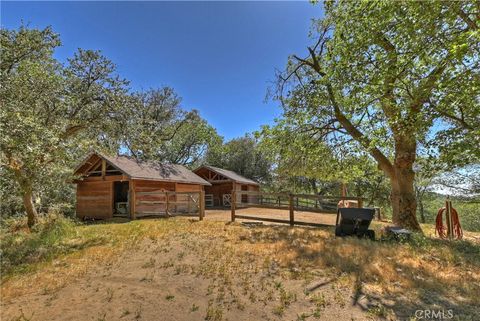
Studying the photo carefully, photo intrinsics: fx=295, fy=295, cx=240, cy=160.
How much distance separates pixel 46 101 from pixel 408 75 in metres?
12.2

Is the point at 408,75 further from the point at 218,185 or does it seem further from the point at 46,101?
the point at 218,185

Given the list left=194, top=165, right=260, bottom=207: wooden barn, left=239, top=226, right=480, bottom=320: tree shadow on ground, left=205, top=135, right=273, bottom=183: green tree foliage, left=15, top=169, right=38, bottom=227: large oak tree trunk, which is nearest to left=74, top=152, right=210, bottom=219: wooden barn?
left=15, top=169, right=38, bottom=227: large oak tree trunk

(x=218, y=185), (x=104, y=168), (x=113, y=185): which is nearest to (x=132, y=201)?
(x=113, y=185)

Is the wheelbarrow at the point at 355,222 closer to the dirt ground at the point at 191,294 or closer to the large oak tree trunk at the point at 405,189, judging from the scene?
the large oak tree trunk at the point at 405,189

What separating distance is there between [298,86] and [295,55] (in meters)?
1.45

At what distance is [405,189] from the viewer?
445 inches

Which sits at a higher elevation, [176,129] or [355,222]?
[176,129]

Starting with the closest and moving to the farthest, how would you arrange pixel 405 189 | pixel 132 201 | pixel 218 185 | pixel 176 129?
pixel 405 189, pixel 132 201, pixel 218 185, pixel 176 129

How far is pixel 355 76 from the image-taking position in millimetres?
8672

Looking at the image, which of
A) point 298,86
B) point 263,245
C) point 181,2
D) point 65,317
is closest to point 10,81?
point 181,2

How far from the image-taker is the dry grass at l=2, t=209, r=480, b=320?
4.34 m

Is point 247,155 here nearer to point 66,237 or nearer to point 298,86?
point 298,86

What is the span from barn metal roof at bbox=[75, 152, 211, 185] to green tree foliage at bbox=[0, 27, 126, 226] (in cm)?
394

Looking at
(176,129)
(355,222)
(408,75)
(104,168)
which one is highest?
(176,129)
